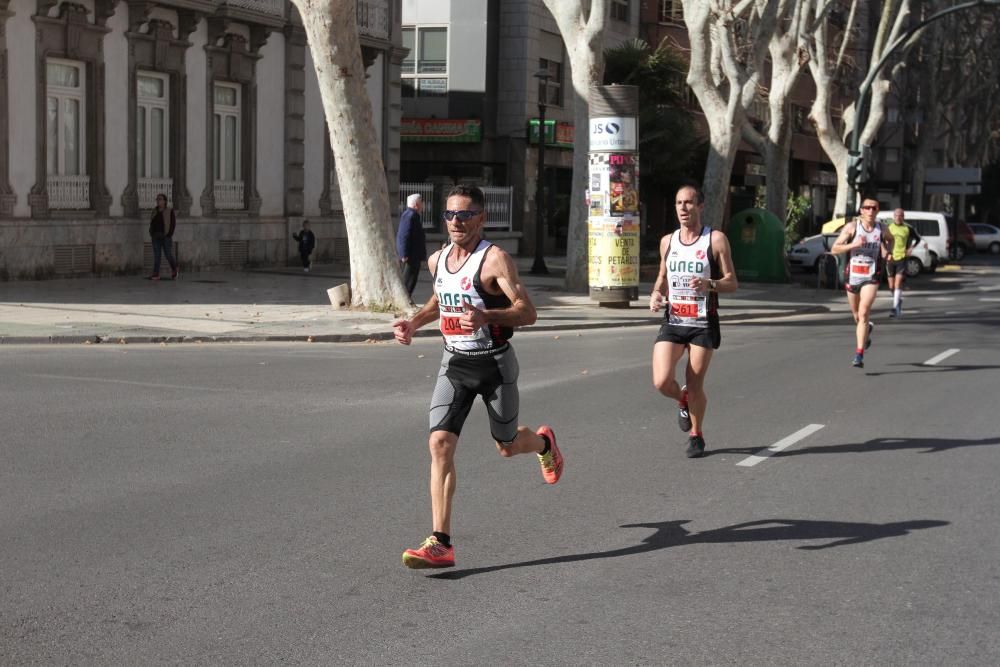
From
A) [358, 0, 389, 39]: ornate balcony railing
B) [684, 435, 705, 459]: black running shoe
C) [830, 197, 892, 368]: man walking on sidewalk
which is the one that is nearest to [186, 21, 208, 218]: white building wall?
[358, 0, 389, 39]: ornate balcony railing

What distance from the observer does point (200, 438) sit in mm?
9938

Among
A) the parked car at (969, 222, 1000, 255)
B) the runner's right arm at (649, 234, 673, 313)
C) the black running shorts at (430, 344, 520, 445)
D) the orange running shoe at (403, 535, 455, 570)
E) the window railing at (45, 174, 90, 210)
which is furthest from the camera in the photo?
the parked car at (969, 222, 1000, 255)

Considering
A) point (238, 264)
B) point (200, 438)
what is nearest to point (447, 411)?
point (200, 438)

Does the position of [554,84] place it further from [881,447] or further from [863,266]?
[881,447]

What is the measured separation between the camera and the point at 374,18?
3475 cm

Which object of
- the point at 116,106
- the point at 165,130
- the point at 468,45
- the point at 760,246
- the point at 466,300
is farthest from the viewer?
the point at 468,45

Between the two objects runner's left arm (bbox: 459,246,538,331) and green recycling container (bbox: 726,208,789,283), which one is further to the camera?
green recycling container (bbox: 726,208,789,283)

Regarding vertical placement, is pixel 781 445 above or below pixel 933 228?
below

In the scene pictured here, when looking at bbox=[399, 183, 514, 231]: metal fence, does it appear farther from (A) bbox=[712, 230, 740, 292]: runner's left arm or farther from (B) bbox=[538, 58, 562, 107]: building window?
(A) bbox=[712, 230, 740, 292]: runner's left arm

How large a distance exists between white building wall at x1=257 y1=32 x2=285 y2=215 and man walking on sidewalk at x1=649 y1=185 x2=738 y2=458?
2288cm

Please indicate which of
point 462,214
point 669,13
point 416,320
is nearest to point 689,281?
point 416,320

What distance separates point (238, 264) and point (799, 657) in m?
26.6

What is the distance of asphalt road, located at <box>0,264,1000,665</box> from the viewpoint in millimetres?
5453

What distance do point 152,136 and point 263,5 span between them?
13.7 ft
